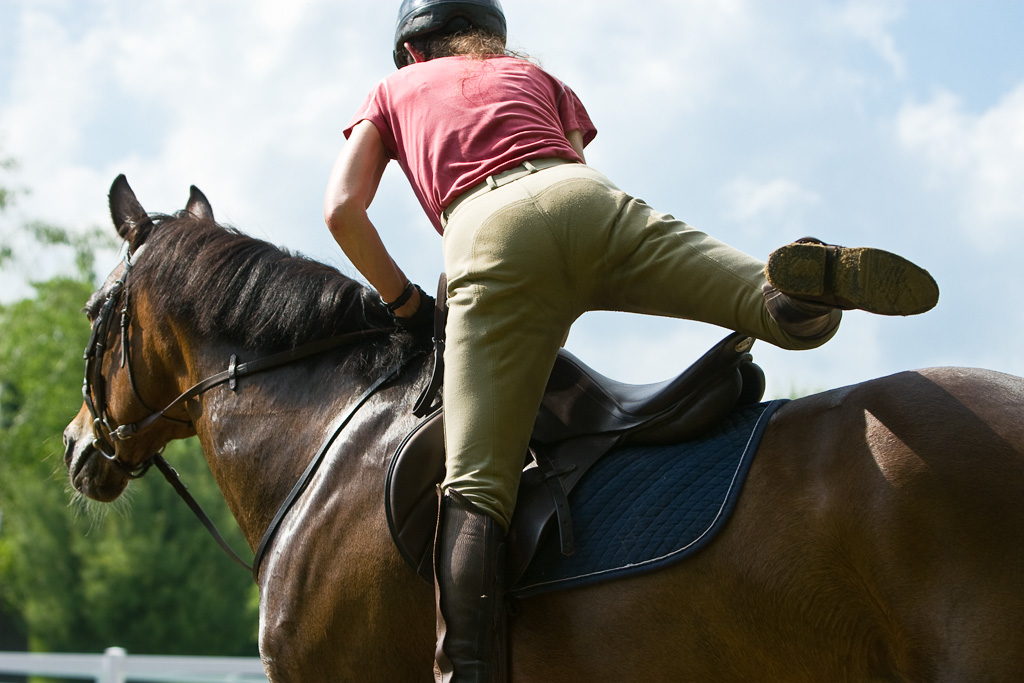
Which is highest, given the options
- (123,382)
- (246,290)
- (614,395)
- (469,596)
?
(246,290)

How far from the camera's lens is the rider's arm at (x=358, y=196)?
3.24 m

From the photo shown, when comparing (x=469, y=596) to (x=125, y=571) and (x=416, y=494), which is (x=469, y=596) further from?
(x=125, y=571)

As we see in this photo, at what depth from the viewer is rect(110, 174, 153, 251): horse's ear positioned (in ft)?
14.7

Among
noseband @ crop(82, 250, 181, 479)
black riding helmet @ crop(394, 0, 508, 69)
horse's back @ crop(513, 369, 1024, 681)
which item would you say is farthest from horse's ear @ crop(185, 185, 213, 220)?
horse's back @ crop(513, 369, 1024, 681)

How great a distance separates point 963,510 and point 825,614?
423mm

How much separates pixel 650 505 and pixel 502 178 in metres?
1.11

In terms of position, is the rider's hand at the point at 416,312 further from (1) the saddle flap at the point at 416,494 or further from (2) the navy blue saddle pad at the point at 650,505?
(2) the navy blue saddle pad at the point at 650,505

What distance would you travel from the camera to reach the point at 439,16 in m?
3.55

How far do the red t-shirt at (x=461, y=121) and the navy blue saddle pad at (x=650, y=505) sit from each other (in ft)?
3.35

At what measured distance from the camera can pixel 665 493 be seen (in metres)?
2.66

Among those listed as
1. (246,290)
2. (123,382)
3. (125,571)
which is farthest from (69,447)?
(125,571)

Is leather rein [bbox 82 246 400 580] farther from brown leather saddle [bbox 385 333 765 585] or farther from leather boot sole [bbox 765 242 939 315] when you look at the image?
leather boot sole [bbox 765 242 939 315]

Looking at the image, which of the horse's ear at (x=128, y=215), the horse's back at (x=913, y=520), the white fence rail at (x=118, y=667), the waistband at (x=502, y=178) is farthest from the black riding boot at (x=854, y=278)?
the white fence rail at (x=118, y=667)

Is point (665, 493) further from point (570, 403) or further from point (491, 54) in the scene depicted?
point (491, 54)
